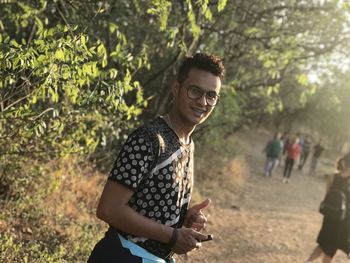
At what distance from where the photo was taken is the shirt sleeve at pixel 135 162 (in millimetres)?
2051

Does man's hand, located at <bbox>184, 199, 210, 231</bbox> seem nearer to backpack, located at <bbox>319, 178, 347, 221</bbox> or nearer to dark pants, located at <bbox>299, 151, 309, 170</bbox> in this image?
backpack, located at <bbox>319, 178, 347, 221</bbox>

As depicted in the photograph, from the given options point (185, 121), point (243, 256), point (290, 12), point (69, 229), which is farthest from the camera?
point (290, 12)

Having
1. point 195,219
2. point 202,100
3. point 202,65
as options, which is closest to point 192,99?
point 202,100

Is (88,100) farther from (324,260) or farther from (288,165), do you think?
(288,165)

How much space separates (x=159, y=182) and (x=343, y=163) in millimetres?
4340

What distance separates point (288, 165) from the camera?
16.5 m

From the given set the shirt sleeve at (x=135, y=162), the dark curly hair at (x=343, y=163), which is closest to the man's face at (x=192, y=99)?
the shirt sleeve at (x=135, y=162)

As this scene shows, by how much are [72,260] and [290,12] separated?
23.6 feet

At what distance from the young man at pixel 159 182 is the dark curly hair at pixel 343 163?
3829 millimetres

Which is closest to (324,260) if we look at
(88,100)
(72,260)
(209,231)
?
(209,231)

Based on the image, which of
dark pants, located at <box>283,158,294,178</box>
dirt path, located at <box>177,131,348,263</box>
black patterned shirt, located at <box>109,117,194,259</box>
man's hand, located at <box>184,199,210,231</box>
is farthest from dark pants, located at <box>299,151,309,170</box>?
black patterned shirt, located at <box>109,117,194,259</box>

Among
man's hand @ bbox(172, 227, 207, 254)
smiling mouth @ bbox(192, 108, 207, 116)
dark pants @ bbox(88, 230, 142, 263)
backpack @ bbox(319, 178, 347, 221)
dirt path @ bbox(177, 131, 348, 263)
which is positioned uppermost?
smiling mouth @ bbox(192, 108, 207, 116)

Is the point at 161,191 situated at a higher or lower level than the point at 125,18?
lower

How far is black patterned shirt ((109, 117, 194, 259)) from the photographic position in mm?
2066
